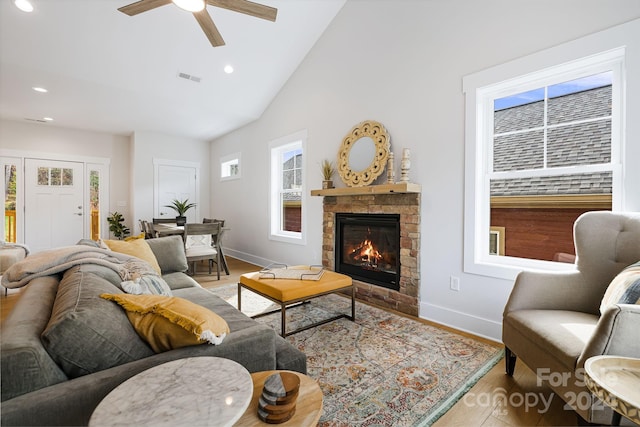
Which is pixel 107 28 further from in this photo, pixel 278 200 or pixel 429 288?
pixel 429 288

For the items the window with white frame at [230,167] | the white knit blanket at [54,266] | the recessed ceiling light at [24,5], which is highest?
the recessed ceiling light at [24,5]

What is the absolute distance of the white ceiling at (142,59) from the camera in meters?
3.48

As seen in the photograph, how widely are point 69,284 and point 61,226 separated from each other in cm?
630

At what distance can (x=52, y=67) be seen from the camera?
393 centimetres

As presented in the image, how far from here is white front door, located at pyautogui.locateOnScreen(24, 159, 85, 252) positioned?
5820mm

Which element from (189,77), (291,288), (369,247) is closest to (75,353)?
(291,288)

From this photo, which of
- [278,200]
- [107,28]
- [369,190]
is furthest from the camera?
[278,200]

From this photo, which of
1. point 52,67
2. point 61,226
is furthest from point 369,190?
point 61,226

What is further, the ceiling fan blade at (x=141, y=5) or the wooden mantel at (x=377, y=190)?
the wooden mantel at (x=377, y=190)

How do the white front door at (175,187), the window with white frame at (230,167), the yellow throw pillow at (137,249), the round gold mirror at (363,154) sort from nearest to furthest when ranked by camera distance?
the yellow throw pillow at (137,249) < the round gold mirror at (363,154) < the window with white frame at (230,167) < the white front door at (175,187)

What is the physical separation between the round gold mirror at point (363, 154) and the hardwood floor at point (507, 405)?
81.4 inches

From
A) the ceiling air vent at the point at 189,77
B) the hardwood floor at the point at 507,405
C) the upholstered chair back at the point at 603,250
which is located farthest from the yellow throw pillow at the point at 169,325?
the ceiling air vent at the point at 189,77

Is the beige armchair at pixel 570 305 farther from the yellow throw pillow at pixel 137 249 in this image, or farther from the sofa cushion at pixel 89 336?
the yellow throw pillow at pixel 137 249

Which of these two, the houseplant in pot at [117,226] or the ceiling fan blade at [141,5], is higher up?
the ceiling fan blade at [141,5]
